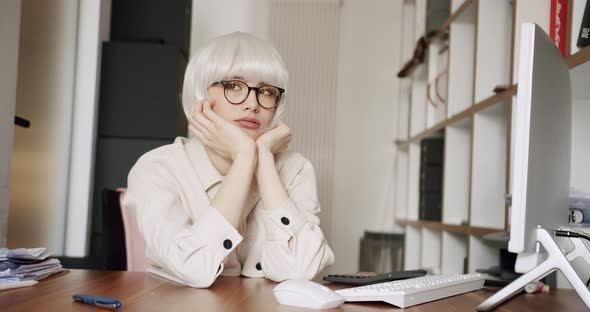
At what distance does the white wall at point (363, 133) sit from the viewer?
429 centimetres

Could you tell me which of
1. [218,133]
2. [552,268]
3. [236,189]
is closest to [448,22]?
[218,133]

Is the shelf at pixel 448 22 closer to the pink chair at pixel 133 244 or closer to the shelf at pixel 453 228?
the shelf at pixel 453 228

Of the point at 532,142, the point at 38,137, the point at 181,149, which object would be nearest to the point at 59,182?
the point at 38,137

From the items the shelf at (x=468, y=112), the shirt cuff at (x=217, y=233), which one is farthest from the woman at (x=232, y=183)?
the shelf at (x=468, y=112)

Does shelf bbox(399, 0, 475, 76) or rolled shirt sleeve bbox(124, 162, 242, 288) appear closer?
rolled shirt sleeve bbox(124, 162, 242, 288)

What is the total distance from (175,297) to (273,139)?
0.55 metres

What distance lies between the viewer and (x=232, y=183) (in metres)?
1.25

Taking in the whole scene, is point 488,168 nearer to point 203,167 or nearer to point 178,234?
point 203,167

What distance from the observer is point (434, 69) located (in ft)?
11.0

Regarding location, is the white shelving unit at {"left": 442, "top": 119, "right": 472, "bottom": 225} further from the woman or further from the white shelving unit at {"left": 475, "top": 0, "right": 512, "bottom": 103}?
the woman

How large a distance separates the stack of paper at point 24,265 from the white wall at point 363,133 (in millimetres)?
3223

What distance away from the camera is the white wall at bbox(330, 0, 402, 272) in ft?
14.1

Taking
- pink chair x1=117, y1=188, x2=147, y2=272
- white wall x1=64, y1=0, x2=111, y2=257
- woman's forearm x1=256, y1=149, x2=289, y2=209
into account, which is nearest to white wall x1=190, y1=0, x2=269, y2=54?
white wall x1=64, y1=0, x2=111, y2=257

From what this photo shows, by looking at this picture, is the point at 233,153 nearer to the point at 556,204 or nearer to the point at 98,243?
the point at 556,204
